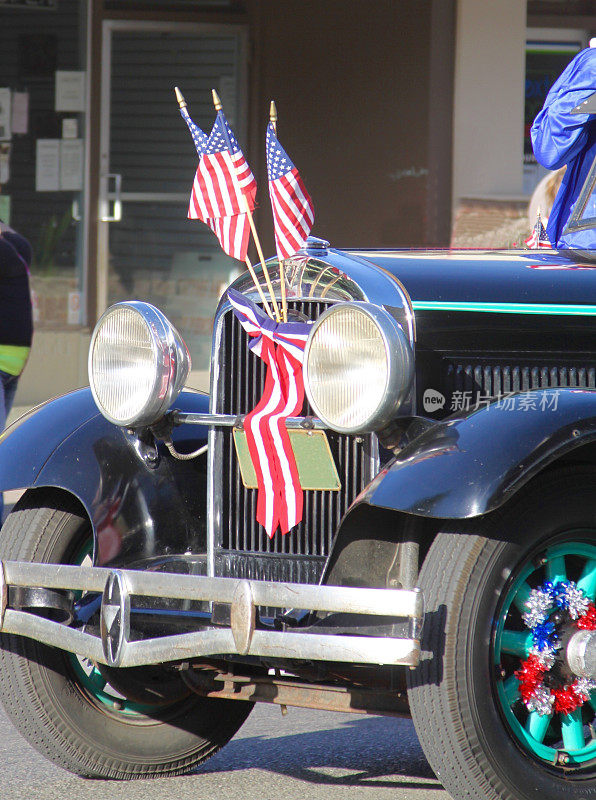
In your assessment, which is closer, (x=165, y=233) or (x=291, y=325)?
(x=291, y=325)

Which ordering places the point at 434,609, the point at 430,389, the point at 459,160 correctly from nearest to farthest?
the point at 434,609, the point at 430,389, the point at 459,160

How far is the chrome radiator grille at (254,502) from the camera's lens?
341cm

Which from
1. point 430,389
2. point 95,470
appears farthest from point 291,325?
point 95,470

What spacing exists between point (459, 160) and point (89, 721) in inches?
269

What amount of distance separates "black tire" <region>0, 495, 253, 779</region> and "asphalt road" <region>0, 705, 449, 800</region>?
0.07m

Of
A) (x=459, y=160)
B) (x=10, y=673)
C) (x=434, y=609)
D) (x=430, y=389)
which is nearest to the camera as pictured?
(x=434, y=609)

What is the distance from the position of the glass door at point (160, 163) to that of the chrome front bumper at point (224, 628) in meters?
6.92

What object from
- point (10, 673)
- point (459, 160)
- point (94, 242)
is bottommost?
point (10, 673)

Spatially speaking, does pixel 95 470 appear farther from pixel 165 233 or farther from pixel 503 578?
pixel 165 233

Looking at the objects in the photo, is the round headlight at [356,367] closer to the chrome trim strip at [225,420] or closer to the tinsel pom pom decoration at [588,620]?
the chrome trim strip at [225,420]

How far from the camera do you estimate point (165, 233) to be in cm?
1037

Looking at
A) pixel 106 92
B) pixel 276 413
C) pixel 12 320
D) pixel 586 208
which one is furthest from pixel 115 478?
pixel 106 92

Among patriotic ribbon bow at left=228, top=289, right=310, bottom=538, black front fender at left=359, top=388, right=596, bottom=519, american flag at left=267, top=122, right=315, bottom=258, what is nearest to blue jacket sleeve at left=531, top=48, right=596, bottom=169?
american flag at left=267, top=122, right=315, bottom=258

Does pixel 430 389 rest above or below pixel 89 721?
above
